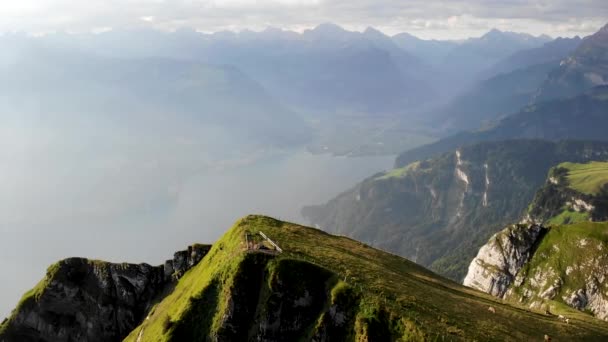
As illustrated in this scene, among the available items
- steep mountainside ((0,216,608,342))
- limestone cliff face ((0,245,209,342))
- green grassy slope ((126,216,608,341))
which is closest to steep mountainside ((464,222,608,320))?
green grassy slope ((126,216,608,341))

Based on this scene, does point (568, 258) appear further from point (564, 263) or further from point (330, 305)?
point (330, 305)

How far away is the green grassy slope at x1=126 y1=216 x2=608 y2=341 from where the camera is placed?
60062 mm

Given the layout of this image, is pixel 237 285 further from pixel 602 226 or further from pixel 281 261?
pixel 602 226

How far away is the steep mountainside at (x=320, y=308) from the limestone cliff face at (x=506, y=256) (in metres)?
105

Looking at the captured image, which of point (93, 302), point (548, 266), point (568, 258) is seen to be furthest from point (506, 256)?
point (93, 302)

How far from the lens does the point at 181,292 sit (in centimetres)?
8350

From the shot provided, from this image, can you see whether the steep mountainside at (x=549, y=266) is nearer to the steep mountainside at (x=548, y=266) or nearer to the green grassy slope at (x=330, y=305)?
the steep mountainside at (x=548, y=266)

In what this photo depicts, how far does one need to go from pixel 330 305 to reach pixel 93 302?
5811 cm

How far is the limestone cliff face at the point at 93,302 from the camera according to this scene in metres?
95.9

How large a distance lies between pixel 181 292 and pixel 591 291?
13343 centimetres

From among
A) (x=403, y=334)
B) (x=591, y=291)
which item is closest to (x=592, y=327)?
(x=403, y=334)

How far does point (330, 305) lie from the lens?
63219 millimetres

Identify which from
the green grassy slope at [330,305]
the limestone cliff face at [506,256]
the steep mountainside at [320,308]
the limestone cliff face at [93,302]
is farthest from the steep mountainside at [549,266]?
the limestone cliff face at [93,302]

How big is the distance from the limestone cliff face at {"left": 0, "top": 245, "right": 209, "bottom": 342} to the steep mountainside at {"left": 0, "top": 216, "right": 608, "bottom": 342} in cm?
1979
